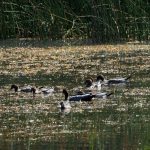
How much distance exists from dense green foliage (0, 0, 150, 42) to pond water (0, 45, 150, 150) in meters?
1.14

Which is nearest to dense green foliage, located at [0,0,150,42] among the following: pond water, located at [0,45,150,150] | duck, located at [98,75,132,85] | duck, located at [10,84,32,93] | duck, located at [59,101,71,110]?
pond water, located at [0,45,150,150]

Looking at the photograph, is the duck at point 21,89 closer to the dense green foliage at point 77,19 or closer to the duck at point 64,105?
the duck at point 64,105

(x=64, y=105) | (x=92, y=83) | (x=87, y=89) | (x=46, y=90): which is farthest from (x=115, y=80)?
(x=64, y=105)

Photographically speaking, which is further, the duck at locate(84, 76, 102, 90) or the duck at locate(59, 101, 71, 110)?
the duck at locate(84, 76, 102, 90)

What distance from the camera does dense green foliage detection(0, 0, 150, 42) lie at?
2281 centimetres

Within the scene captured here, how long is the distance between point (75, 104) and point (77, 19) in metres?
10.3

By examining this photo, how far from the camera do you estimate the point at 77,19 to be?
2348 cm

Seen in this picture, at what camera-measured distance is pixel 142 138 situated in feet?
32.4

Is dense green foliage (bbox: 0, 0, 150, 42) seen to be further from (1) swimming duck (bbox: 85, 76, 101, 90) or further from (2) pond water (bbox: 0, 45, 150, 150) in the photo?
(1) swimming duck (bbox: 85, 76, 101, 90)

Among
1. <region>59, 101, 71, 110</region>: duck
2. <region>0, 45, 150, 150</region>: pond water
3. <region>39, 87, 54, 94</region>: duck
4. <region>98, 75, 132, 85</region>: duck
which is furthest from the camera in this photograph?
<region>98, 75, 132, 85</region>: duck

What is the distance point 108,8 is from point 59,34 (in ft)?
5.39

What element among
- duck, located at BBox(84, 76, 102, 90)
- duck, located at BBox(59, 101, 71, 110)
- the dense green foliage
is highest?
the dense green foliage

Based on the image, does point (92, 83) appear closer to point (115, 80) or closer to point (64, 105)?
point (115, 80)

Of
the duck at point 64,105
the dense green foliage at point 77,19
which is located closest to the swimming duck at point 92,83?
the duck at point 64,105
